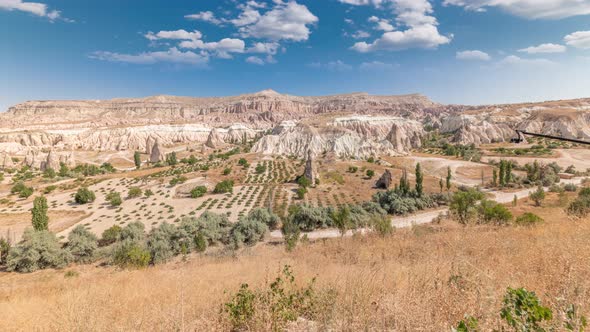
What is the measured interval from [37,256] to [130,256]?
7.65m

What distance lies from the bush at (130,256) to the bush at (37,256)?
3.70 metres

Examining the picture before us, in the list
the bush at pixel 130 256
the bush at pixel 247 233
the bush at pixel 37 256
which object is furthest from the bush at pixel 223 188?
the bush at pixel 37 256

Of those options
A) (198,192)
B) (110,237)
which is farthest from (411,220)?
(110,237)

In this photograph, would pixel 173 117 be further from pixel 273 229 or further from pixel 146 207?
pixel 273 229

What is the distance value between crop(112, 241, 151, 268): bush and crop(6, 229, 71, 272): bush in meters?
3.70

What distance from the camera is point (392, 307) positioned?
3598 millimetres

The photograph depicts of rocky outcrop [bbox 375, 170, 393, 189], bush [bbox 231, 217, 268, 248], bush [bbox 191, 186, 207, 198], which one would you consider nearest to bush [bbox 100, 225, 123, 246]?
bush [bbox 231, 217, 268, 248]

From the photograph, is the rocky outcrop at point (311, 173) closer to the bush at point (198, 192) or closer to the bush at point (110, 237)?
the bush at point (198, 192)

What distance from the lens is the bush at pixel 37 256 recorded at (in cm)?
1919

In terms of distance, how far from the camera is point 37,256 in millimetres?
19391

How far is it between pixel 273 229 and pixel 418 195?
19.1 meters

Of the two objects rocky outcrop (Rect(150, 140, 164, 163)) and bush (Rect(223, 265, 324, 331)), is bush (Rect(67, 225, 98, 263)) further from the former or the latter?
rocky outcrop (Rect(150, 140, 164, 163))

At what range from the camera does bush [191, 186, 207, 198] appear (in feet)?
130

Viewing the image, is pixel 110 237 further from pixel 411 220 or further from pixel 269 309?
pixel 411 220
